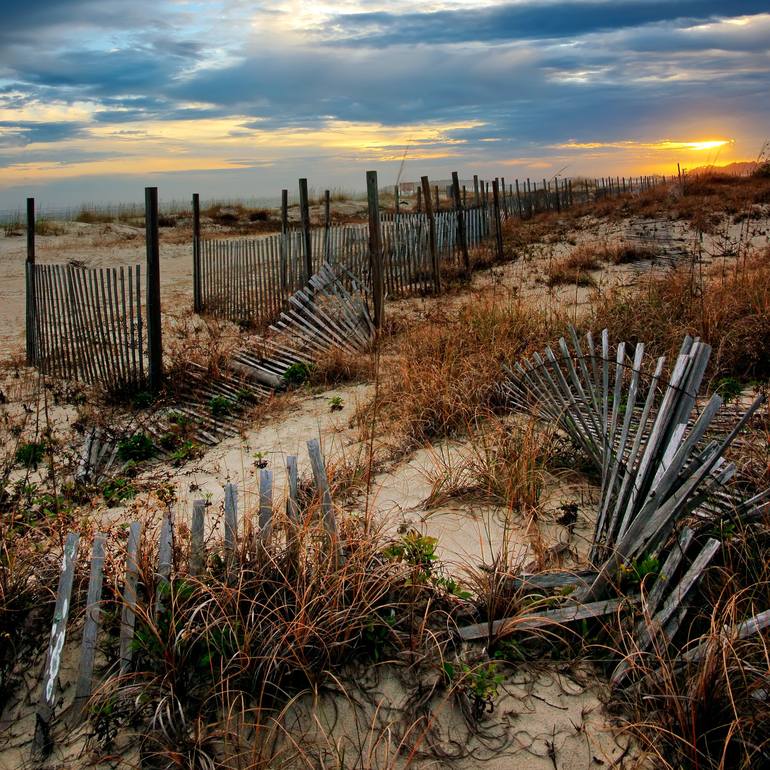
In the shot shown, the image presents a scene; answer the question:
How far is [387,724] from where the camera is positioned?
232 centimetres

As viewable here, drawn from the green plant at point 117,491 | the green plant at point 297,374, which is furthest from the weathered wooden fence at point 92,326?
the green plant at point 117,491

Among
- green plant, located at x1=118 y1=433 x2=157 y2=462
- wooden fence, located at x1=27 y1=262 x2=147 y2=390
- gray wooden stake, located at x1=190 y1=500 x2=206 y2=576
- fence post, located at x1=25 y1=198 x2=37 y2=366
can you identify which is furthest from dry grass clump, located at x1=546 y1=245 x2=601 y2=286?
gray wooden stake, located at x1=190 y1=500 x2=206 y2=576

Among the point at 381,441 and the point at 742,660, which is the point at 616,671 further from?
the point at 381,441

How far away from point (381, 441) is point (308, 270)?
5405mm

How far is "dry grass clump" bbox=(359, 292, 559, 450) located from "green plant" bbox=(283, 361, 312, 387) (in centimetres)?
80

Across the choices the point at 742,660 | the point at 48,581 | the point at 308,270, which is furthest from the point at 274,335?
the point at 742,660

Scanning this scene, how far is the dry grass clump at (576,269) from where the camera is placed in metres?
10.7

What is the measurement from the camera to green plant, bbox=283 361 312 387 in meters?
6.83

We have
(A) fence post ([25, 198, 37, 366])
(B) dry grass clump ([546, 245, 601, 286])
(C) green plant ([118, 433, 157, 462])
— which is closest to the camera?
(C) green plant ([118, 433, 157, 462])

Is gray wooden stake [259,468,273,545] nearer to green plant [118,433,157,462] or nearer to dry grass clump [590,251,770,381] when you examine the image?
green plant [118,433,157,462]

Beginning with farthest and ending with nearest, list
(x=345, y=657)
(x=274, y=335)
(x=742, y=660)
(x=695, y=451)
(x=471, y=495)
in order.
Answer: (x=274, y=335) → (x=471, y=495) → (x=695, y=451) → (x=345, y=657) → (x=742, y=660)

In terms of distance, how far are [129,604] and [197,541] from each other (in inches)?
12.9

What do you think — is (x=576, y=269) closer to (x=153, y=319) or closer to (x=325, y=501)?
(x=153, y=319)

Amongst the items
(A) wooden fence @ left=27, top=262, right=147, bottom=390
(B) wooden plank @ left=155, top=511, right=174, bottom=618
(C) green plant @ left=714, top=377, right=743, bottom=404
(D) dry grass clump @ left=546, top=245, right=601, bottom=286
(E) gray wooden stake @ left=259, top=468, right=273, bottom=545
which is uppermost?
(D) dry grass clump @ left=546, top=245, right=601, bottom=286
